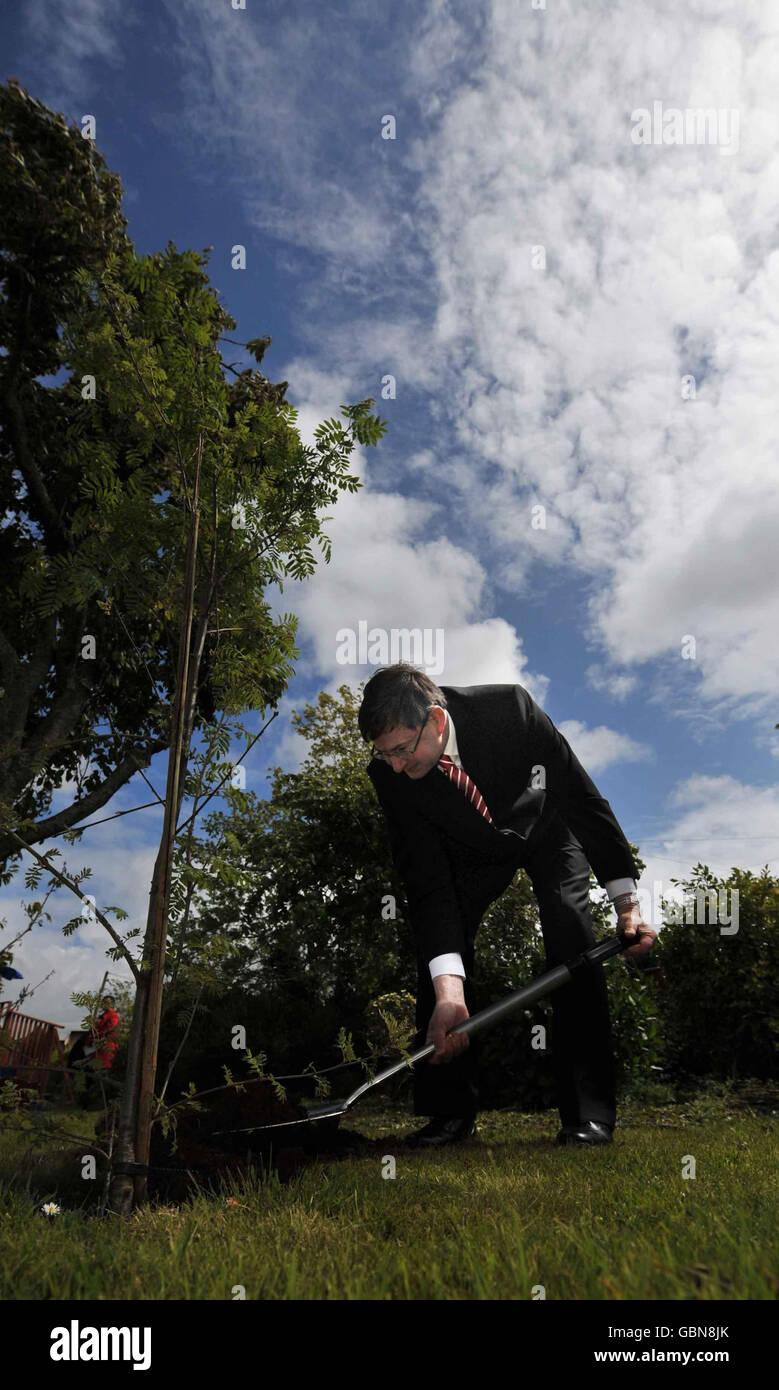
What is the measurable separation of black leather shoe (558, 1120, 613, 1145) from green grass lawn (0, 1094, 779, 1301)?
198 mm

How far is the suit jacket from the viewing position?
4215mm

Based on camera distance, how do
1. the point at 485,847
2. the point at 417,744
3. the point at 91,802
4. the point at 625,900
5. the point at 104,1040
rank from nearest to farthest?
the point at 104,1040
the point at 417,744
the point at 485,847
the point at 625,900
the point at 91,802

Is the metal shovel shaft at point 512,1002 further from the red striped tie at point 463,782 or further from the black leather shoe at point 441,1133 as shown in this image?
the red striped tie at point 463,782

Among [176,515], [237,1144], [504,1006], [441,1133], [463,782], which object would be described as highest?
[176,515]

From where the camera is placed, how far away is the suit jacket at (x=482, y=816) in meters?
4.21

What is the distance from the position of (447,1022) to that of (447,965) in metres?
0.28

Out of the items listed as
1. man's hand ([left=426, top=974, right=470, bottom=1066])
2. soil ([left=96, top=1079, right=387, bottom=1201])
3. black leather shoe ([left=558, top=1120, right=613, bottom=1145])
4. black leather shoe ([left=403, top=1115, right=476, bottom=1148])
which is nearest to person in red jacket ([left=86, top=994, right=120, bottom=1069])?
soil ([left=96, top=1079, right=387, bottom=1201])

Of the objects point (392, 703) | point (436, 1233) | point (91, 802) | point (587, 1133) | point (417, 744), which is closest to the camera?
point (436, 1233)

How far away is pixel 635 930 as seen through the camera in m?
4.25

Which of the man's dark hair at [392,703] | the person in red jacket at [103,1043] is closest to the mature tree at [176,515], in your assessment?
the person in red jacket at [103,1043]

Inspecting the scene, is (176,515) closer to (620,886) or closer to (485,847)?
(485,847)

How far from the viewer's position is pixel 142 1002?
3133 mm

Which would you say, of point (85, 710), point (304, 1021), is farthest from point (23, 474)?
point (304, 1021)

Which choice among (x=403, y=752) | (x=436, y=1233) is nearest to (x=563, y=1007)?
(x=403, y=752)
